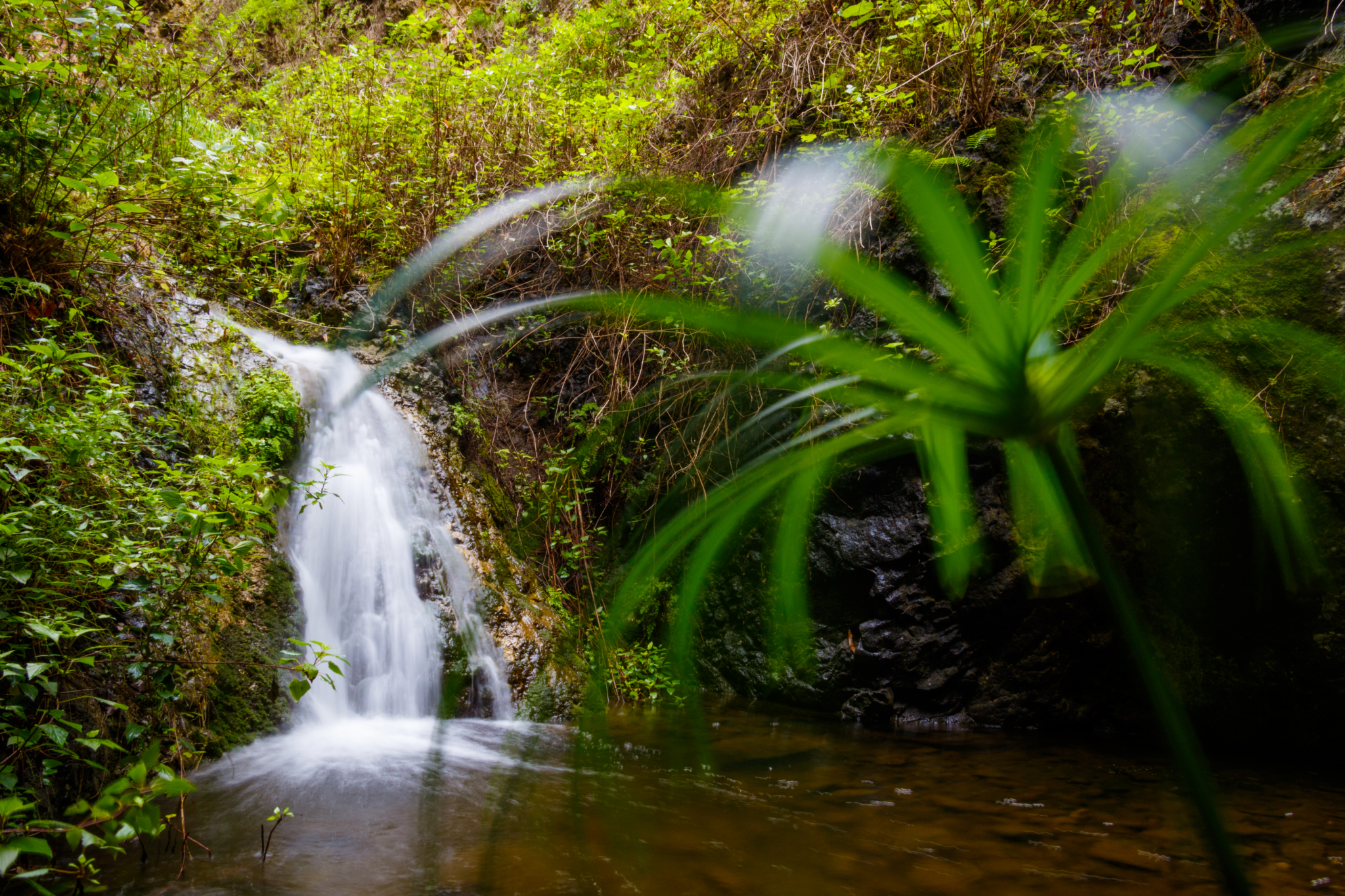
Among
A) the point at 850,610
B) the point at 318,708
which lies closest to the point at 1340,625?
the point at 850,610

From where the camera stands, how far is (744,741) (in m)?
3.83

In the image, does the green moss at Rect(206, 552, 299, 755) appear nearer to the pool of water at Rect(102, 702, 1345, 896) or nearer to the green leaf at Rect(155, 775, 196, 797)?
the pool of water at Rect(102, 702, 1345, 896)

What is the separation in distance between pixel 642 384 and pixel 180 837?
3.79 meters

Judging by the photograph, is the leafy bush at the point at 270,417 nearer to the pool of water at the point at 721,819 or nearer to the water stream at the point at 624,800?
the water stream at the point at 624,800

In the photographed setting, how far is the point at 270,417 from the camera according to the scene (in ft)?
14.8

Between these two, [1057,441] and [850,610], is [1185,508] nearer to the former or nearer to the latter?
[850,610]

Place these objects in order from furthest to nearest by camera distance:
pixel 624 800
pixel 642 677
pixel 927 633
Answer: pixel 642 677 → pixel 927 633 → pixel 624 800

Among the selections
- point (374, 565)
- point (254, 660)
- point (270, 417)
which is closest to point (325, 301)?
point (270, 417)

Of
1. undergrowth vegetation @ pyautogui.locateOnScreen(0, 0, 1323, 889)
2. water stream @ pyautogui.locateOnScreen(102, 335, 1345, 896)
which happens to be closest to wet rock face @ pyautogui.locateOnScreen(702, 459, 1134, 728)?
water stream @ pyautogui.locateOnScreen(102, 335, 1345, 896)

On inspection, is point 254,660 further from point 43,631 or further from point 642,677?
point 642,677

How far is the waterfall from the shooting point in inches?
157

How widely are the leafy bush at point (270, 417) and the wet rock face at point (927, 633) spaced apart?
352 cm

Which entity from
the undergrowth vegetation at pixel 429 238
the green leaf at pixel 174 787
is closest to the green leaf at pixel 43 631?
the undergrowth vegetation at pixel 429 238

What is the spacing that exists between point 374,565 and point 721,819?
2960 mm
